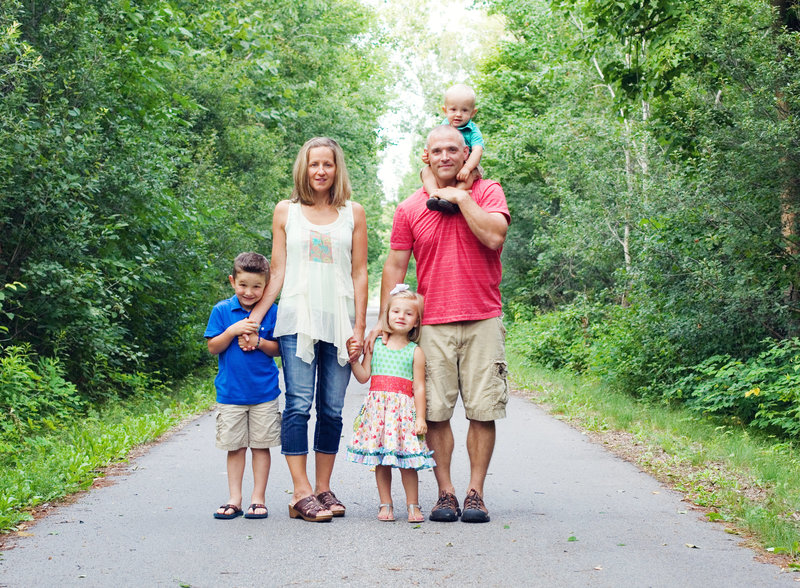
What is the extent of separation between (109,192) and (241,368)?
634 cm

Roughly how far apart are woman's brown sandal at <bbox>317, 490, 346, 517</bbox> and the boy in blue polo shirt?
363mm

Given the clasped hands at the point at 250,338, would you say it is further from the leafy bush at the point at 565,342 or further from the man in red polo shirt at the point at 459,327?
the leafy bush at the point at 565,342

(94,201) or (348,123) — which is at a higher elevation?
(348,123)

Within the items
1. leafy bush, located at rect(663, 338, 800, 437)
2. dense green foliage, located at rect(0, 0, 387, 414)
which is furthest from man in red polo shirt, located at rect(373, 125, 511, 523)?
dense green foliage, located at rect(0, 0, 387, 414)

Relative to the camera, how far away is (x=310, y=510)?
18.4 ft

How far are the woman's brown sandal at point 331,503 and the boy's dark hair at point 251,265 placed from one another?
1433 millimetres

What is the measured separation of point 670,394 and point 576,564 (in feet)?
20.5

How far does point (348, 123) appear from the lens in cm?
3025

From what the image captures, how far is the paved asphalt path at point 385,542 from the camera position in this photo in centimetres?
443

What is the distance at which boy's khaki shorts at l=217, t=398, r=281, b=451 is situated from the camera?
5801mm

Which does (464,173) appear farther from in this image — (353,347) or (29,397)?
(29,397)

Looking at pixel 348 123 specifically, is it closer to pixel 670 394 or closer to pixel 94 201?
pixel 94 201

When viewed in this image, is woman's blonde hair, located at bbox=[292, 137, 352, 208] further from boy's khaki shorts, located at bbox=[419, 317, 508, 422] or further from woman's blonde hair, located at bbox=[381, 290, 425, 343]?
boy's khaki shorts, located at bbox=[419, 317, 508, 422]

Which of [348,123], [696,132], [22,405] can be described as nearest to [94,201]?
[22,405]
